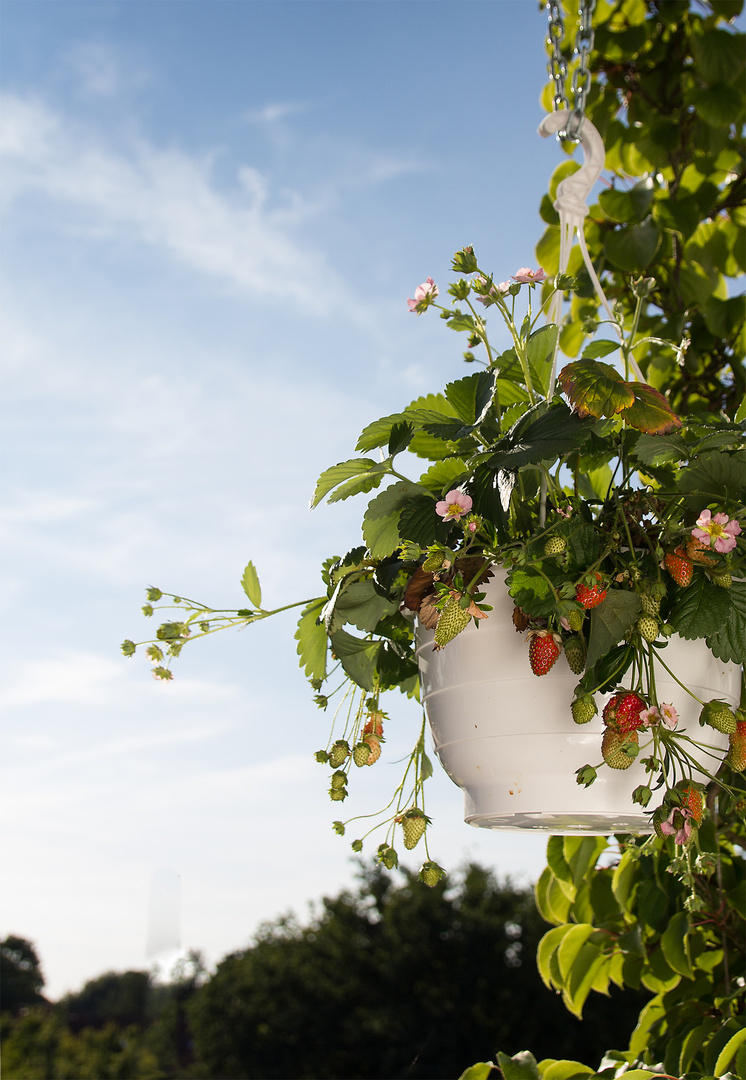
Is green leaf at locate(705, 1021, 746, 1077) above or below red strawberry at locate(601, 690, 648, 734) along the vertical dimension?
below

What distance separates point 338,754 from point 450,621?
18cm

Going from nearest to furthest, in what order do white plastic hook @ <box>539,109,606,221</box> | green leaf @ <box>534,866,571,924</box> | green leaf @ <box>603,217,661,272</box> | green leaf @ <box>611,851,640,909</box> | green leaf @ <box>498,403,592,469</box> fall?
1. green leaf @ <box>498,403,592,469</box>
2. white plastic hook @ <box>539,109,606,221</box>
3. green leaf @ <box>611,851,640,909</box>
4. green leaf @ <box>534,866,571,924</box>
5. green leaf @ <box>603,217,661,272</box>

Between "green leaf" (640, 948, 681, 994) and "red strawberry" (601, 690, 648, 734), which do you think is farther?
"green leaf" (640, 948, 681, 994)

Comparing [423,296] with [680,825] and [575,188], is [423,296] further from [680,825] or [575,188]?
[680,825]

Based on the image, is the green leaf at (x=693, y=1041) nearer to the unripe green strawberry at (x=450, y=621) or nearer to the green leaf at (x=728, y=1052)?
the green leaf at (x=728, y=1052)

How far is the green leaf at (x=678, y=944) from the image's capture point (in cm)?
76

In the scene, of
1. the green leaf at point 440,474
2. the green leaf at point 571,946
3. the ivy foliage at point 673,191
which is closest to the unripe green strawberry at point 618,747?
the green leaf at point 440,474

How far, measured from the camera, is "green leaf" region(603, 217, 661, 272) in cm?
112

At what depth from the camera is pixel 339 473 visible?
604 mm

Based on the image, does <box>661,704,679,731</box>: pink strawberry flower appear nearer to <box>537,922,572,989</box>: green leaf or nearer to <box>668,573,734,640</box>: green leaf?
<box>668,573,734,640</box>: green leaf

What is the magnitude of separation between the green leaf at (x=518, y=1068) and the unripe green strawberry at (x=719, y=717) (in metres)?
0.37

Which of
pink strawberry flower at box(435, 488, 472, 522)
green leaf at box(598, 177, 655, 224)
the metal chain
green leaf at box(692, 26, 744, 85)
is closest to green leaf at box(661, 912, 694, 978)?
pink strawberry flower at box(435, 488, 472, 522)

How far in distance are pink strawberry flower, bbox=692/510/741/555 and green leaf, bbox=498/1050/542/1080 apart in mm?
489

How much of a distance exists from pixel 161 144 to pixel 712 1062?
2.06 m
